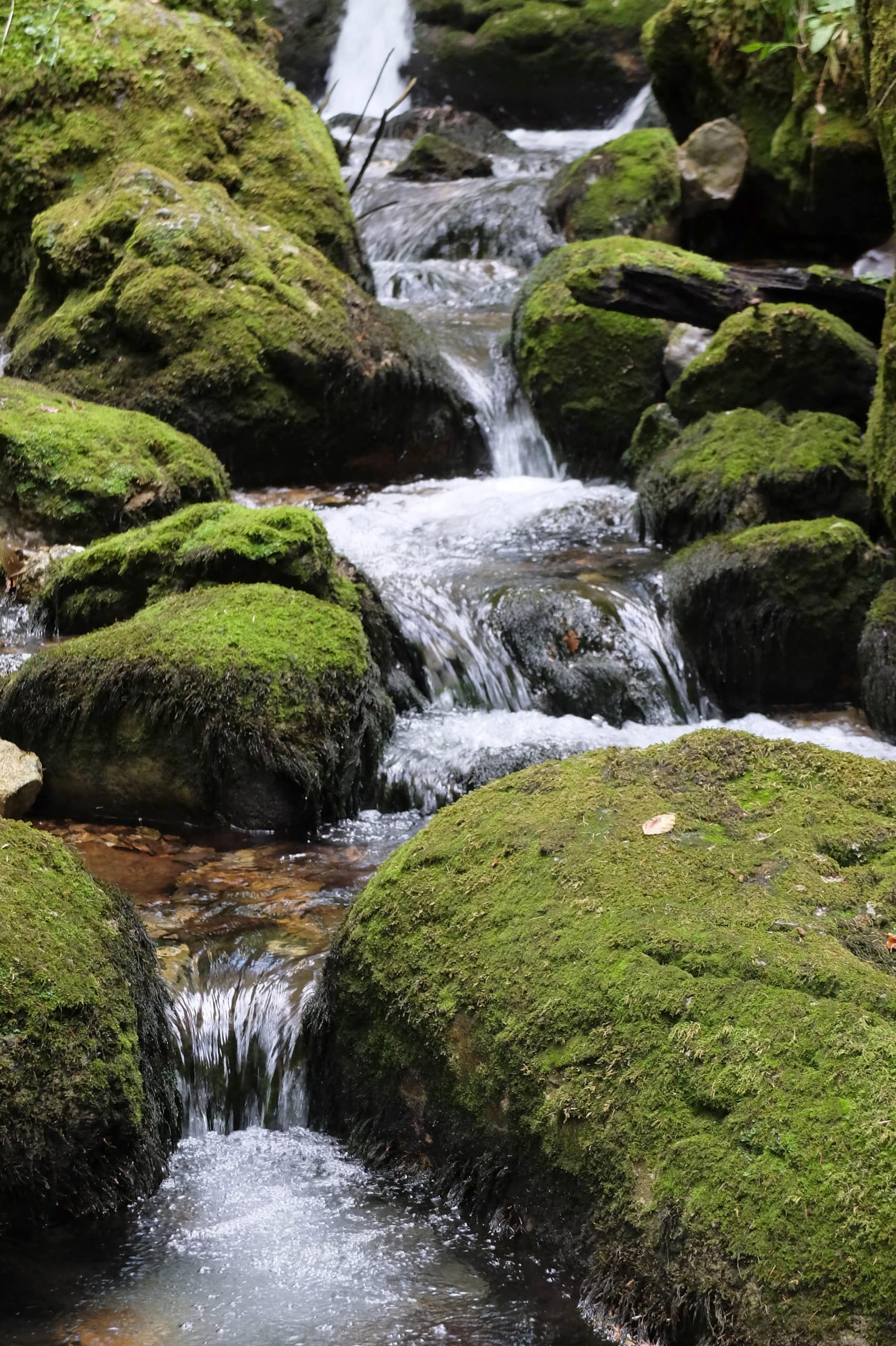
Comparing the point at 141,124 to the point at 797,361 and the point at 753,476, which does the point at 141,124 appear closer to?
the point at 797,361

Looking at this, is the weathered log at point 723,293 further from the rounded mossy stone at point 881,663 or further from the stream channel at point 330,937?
the rounded mossy stone at point 881,663

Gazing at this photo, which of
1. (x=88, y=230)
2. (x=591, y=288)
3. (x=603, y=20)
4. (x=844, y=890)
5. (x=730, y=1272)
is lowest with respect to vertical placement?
(x=730, y=1272)

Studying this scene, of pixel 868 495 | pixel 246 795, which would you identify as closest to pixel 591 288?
pixel 868 495

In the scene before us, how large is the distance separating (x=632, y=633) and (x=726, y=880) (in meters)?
4.26

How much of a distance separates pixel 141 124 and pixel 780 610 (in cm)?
695

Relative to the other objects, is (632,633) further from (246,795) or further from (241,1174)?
(241,1174)

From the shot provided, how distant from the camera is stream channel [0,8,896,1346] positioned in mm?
2424

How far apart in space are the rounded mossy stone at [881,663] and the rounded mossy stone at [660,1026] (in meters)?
3.24

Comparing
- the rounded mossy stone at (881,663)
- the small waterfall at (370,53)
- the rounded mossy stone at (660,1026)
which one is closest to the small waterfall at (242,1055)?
the rounded mossy stone at (660,1026)

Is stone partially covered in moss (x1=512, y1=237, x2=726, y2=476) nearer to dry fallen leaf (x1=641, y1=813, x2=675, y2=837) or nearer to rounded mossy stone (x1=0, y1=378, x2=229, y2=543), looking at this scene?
rounded mossy stone (x1=0, y1=378, x2=229, y2=543)

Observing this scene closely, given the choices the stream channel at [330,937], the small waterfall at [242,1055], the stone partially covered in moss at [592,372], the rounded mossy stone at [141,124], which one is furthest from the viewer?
the rounded mossy stone at [141,124]

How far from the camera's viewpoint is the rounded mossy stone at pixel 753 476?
7293 mm

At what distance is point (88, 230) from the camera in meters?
8.63

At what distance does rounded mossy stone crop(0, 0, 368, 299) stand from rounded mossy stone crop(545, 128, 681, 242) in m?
3.05
